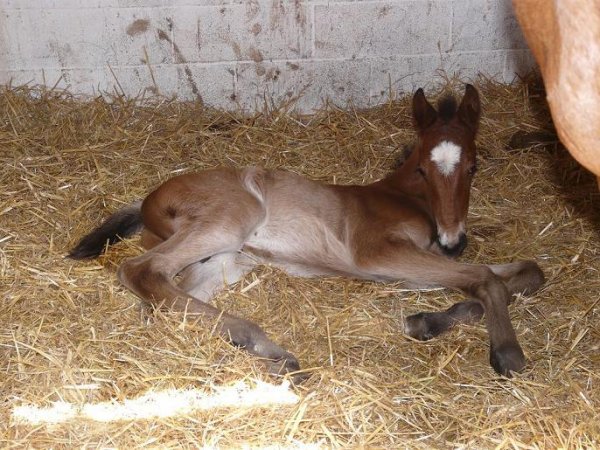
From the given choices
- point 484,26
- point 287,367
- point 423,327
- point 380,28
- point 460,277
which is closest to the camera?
point 287,367

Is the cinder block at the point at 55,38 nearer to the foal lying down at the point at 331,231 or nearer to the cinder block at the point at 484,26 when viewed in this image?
the foal lying down at the point at 331,231

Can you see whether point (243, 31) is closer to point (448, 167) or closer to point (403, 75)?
point (403, 75)

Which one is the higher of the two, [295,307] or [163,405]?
[163,405]

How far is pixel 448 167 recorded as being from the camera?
4129 millimetres

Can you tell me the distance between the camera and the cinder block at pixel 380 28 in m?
5.78

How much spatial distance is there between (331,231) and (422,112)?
0.85 meters

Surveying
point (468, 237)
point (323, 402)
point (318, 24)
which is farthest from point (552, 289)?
point (318, 24)

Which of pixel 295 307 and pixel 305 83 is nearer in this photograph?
pixel 295 307

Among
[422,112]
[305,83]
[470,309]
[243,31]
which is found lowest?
[470,309]

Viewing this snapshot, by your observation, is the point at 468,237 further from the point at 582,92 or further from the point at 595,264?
the point at 582,92

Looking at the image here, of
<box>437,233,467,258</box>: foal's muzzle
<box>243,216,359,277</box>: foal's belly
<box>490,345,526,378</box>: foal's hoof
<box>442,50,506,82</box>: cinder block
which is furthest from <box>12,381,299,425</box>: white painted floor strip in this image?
<box>442,50,506,82</box>: cinder block

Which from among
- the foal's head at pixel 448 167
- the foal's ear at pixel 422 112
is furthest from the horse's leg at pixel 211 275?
the foal's ear at pixel 422 112

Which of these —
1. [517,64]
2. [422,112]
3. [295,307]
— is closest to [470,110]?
[422,112]

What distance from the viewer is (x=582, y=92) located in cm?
198
